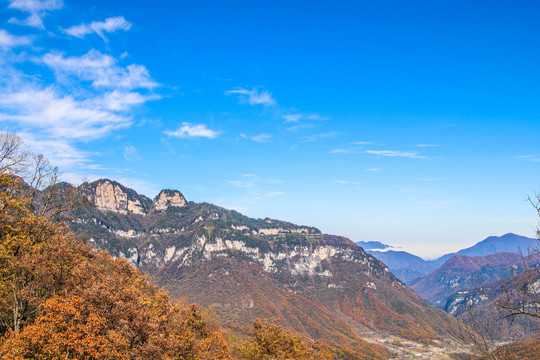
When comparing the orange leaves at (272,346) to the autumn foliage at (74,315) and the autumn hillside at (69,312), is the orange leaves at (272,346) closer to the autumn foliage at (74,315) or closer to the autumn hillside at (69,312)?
the autumn hillside at (69,312)

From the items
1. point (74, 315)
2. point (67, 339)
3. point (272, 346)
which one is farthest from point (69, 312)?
point (272, 346)

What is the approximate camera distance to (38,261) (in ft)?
86.9

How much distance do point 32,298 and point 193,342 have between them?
1464 cm

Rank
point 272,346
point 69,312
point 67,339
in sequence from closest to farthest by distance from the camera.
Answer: point 67,339 < point 69,312 < point 272,346

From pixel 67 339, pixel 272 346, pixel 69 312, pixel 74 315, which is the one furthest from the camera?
pixel 272 346

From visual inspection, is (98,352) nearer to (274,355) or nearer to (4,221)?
(4,221)

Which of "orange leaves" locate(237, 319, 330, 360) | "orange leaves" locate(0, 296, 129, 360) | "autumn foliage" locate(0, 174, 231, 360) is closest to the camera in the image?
"orange leaves" locate(0, 296, 129, 360)

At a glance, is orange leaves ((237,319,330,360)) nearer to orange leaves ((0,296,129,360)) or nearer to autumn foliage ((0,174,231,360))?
autumn foliage ((0,174,231,360))

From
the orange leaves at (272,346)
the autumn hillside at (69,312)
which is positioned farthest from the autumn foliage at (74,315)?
the orange leaves at (272,346)

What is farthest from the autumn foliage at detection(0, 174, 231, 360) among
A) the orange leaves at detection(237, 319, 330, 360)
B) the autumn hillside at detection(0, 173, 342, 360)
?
the orange leaves at detection(237, 319, 330, 360)

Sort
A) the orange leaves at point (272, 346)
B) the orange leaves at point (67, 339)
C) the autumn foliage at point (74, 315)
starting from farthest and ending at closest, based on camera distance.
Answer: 1. the orange leaves at point (272, 346)
2. the autumn foliage at point (74, 315)
3. the orange leaves at point (67, 339)

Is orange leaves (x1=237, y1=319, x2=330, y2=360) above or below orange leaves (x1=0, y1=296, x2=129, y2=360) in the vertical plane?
below

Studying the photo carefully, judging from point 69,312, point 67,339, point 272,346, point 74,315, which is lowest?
point 272,346

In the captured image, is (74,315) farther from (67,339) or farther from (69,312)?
(67,339)
